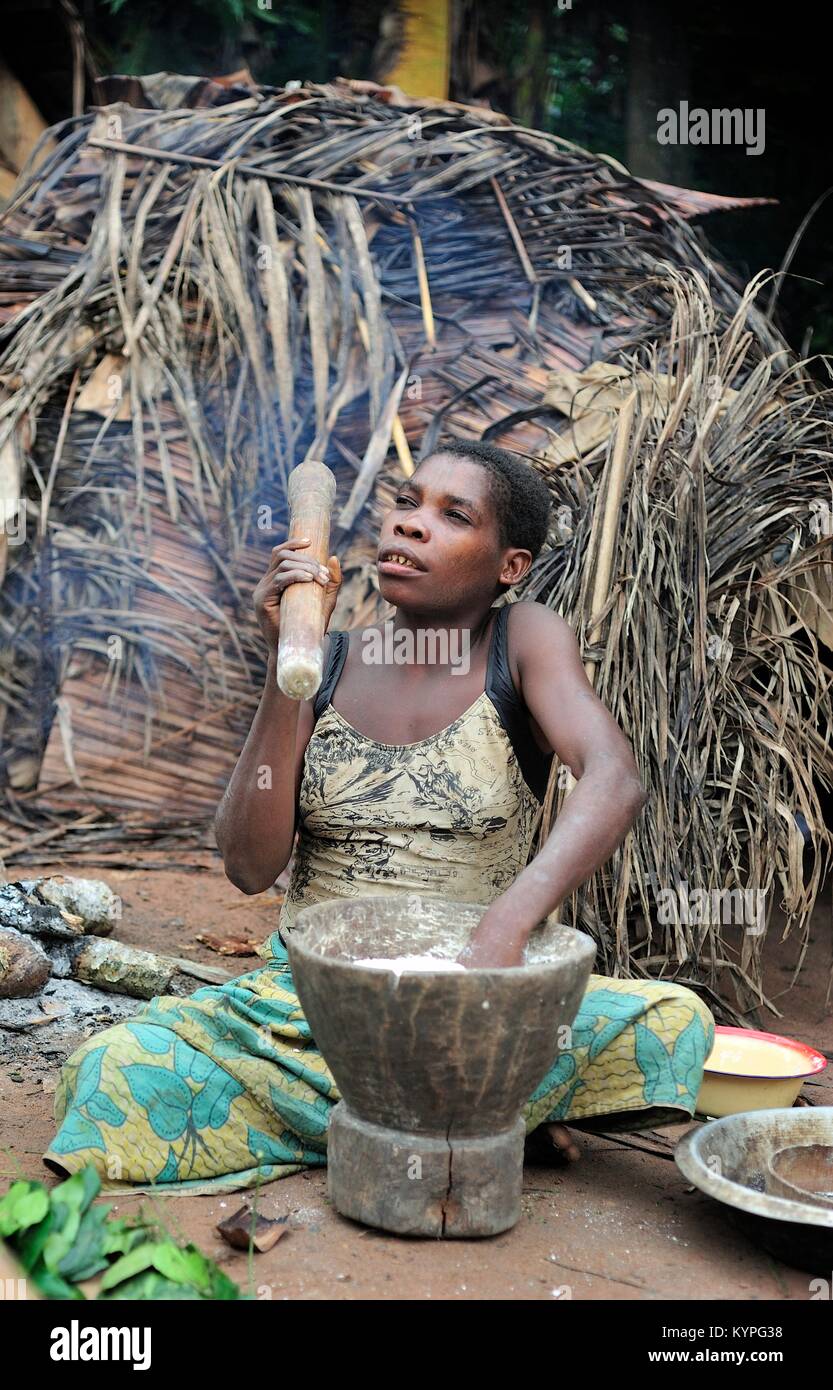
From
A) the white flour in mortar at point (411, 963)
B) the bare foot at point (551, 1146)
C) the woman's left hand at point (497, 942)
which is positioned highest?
the woman's left hand at point (497, 942)

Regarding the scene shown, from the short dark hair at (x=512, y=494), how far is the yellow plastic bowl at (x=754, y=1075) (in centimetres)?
104

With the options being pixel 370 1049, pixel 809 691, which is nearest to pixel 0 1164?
pixel 370 1049

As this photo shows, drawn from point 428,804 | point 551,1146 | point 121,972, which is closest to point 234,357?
point 121,972

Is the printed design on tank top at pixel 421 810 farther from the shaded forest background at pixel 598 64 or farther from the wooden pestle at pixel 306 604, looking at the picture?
the shaded forest background at pixel 598 64

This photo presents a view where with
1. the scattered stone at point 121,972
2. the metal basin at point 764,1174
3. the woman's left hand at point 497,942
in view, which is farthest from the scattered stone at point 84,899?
the metal basin at point 764,1174

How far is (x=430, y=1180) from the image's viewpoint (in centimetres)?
193

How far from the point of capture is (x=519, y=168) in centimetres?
472

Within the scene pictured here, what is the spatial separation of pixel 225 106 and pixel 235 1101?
381cm

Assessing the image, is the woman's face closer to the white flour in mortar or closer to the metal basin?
the white flour in mortar

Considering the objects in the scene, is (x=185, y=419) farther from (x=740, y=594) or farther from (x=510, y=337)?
(x=740, y=594)

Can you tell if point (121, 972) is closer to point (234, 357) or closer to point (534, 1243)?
point (534, 1243)

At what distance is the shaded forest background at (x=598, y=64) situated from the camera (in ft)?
19.1

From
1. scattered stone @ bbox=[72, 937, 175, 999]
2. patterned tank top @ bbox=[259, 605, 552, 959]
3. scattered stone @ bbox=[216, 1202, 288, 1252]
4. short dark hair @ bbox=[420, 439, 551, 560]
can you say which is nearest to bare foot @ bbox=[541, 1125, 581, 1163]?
patterned tank top @ bbox=[259, 605, 552, 959]

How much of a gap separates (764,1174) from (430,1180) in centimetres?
59
